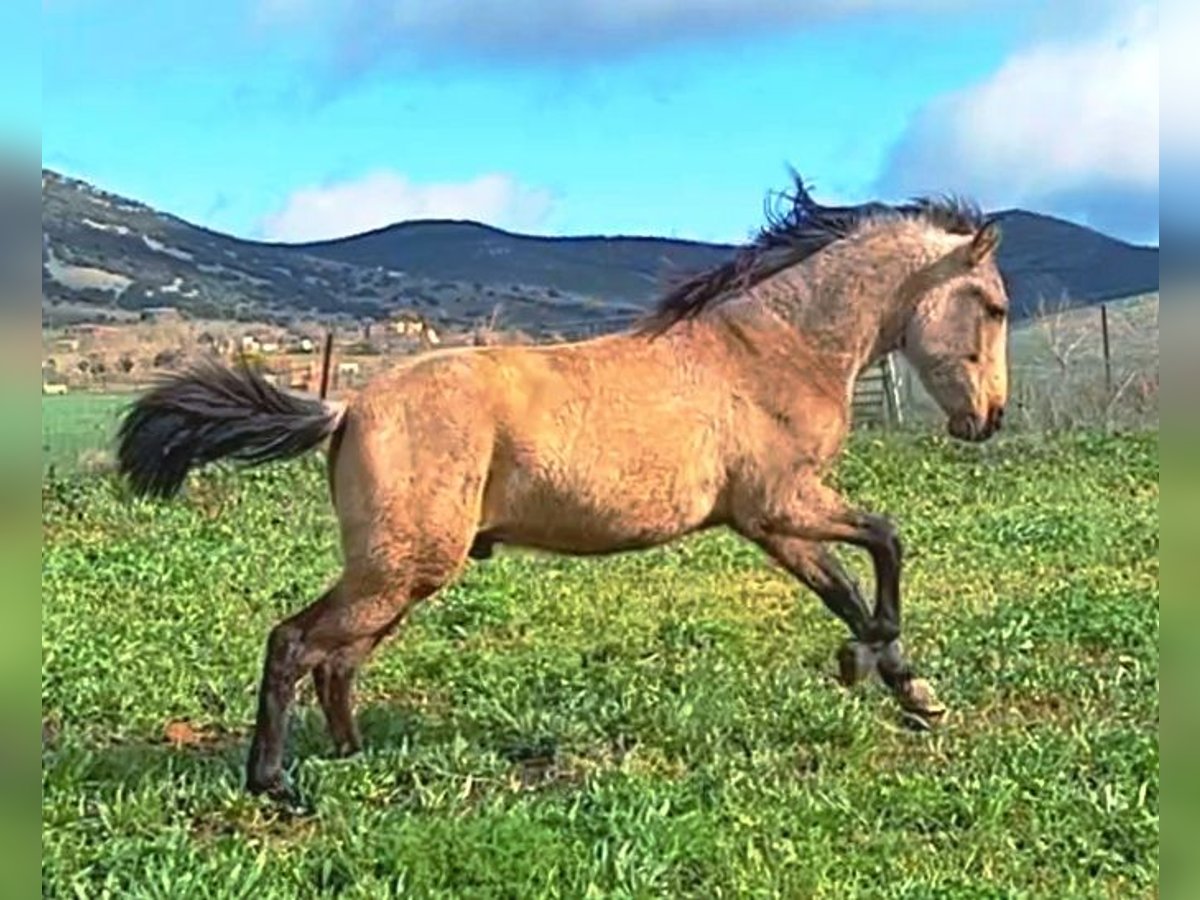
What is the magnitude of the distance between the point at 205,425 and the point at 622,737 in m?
1.86

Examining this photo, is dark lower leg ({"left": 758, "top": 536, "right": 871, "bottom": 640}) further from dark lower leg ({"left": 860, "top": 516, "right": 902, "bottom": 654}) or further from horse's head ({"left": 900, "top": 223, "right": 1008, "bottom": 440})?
horse's head ({"left": 900, "top": 223, "right": 1008, "bottom": 440})

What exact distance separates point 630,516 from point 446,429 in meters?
0.79

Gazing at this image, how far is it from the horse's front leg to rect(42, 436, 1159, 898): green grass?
0.16m

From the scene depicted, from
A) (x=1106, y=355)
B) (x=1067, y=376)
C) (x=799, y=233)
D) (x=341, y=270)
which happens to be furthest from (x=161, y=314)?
(x=799, y=233)

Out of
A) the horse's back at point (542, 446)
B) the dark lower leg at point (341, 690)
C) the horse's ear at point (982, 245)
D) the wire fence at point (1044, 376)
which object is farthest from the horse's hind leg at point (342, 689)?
the wire fence at point (1044, 376)

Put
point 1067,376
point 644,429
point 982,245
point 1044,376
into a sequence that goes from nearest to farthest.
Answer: point 644,429 → point 982,245 → point 1044,376 → point 1067,376

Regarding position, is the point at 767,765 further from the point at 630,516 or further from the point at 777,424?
the point at 777,424

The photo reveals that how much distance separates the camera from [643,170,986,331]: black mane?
676 centimetres

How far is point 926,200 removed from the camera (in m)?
6.95

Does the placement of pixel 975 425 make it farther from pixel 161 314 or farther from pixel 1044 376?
pixel 161 314

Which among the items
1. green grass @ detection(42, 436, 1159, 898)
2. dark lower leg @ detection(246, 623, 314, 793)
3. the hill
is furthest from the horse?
the hill

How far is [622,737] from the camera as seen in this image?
6.00 metres
